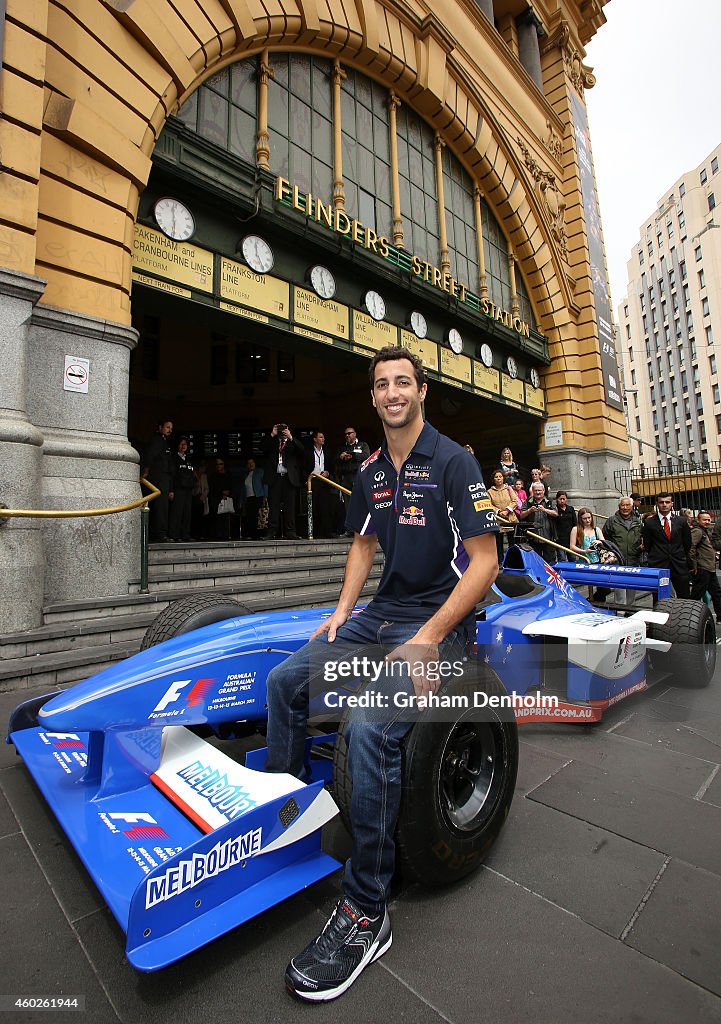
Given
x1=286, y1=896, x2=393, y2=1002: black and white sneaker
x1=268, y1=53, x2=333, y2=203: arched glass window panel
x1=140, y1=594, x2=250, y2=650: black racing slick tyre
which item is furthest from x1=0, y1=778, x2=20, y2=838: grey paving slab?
x1=268, y1=53, x2=333, y2=203: arched glass window panel

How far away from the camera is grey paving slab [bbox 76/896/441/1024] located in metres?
1.25

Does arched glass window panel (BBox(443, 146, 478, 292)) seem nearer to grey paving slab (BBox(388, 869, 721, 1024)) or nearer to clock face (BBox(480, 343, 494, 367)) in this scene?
clock face (BBox(480, 343, 494, 367))

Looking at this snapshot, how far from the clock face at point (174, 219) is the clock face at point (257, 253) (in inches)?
36.6

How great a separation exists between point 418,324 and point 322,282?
3015mm

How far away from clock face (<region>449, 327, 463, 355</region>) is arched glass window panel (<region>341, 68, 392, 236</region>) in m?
2.79

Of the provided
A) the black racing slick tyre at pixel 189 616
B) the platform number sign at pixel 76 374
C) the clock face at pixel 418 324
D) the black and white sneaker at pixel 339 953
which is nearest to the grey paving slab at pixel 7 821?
the black racing slick tyre at pixel 189 616

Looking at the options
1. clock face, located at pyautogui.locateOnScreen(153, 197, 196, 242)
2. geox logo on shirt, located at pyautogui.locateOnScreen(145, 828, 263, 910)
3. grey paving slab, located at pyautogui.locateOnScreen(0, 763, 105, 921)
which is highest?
clock face, located at pyautogui.locateOnScreen(153, 197, 196, 242)

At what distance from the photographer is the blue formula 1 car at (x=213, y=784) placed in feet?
4.56

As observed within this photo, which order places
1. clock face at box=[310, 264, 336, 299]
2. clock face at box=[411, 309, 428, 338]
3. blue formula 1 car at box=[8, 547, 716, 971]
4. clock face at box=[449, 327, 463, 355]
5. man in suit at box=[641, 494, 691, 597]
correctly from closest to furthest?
blue formula 1 car at box=[8, 547, 716, 971] < man in suit at box=[641, 494, 691, 597] < clock face at box=[310, 264, 336, 299] < clock face at box=[411, 309, 428, 338] < clock face at box=[449, 327, 463, 355]

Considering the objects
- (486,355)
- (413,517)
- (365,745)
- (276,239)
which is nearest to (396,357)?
(413,517)

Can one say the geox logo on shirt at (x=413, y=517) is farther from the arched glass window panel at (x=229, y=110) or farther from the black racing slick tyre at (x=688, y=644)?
the arched glass window panel at (x=229, y=110)

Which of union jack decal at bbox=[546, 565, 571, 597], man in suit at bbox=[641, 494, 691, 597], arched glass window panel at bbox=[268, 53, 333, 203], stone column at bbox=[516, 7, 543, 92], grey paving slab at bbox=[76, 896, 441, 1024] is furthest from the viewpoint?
stone column at bbox=[516, 7, 543, 92]

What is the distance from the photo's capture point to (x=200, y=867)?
4.51 ft

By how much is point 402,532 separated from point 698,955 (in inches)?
59.1
